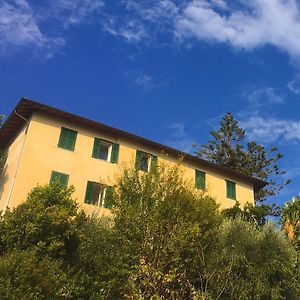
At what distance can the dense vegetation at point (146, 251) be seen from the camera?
15258mm

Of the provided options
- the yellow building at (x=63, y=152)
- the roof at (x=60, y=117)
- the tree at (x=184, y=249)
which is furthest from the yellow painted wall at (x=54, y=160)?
A: the tree at (x=184, y=249)

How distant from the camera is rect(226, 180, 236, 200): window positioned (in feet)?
112

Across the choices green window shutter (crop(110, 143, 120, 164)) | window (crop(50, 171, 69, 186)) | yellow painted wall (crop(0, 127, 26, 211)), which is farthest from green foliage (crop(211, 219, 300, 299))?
yellow painted wall (crop(0, 127, 26, 211))

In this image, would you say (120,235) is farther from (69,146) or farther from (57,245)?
(69,146)

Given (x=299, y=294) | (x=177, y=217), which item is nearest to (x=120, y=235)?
(x=177, y=217)

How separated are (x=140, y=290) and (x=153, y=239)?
192 cm

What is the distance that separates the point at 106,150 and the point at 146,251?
1558cm

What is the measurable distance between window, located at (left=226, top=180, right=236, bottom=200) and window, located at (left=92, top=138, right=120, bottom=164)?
10.3m

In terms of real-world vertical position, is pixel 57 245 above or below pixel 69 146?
below

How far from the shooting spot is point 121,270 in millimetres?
15898

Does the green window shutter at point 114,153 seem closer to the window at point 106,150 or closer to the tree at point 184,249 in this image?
the window at point 106,150

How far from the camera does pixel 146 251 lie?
1546 centimetres

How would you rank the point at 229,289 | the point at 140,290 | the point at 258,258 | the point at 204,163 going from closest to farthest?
the point at 140,290 < the point at 229,289 < the point at 258,258 < the point at 204,163

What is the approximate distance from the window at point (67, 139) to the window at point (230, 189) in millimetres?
13617
